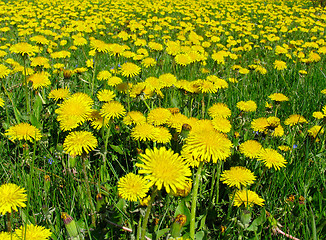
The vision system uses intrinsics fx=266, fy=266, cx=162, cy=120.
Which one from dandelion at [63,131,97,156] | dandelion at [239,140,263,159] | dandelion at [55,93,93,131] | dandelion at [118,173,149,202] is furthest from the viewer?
dandelion at [239,140,263,159]

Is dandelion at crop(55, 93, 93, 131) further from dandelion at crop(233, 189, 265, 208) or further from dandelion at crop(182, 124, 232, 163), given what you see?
dandelion at crop(233, 189, 265, 208)

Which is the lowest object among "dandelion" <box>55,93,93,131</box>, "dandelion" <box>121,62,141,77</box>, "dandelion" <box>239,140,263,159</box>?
"dandelion" <box>239,140,263,159</box>

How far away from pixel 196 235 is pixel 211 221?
222 millimetres

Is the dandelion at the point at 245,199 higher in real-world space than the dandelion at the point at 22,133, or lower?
lower

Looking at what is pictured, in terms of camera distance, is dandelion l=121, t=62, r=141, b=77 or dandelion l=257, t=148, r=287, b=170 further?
dandelion l=121, t=62, r=141, b=77

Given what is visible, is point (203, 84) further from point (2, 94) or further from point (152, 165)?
point (2, 94)

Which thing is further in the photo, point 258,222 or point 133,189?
point 258,222

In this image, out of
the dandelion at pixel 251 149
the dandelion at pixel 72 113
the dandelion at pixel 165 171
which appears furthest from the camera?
the dandelion at pixel 251 149

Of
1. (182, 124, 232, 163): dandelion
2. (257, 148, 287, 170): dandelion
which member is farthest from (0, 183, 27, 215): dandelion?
(257, 148, 287, 170): dandelion

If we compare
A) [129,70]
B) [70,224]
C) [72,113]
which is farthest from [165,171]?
[129,70]

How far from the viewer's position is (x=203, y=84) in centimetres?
185

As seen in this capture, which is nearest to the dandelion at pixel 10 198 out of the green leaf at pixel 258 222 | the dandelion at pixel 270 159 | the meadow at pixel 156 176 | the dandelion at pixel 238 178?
the meadow at pixel 156 176

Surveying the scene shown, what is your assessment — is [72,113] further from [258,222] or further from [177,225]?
[258,222]

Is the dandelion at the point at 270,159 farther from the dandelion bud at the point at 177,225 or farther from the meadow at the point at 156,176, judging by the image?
the dandelion bud at the point at 177,225
